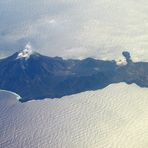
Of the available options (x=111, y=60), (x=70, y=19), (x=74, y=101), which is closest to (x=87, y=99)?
(x=74, y=101)

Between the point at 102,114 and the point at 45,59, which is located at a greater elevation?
the point at 45,59

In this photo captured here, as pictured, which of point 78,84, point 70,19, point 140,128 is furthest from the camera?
point 70,19

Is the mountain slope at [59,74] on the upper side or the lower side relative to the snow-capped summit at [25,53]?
lower

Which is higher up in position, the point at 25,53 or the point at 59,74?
the point at 25,53

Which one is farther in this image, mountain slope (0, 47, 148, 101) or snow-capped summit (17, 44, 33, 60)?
snow-capped summit (17, 44, 33, 60)

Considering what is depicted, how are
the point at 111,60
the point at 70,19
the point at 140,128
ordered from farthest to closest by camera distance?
the point at 70,19
the point at 111,60
the point at 140,128

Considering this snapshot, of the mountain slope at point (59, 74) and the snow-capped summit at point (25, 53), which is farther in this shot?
the snow-capped summit at point (25, 53)

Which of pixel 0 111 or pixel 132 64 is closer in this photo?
pixel 0 111

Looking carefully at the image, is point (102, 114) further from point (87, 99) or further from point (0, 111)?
point (0, 111)

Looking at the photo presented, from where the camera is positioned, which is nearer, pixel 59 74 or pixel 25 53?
pixel 59 74

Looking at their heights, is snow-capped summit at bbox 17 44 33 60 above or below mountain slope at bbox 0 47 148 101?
above

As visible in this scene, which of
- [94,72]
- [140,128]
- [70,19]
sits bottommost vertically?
[140,128]
